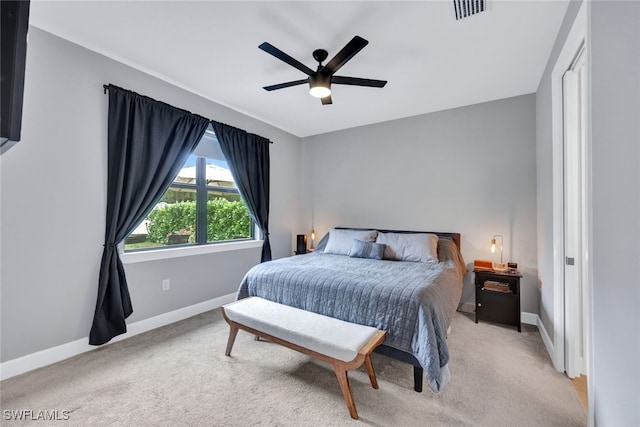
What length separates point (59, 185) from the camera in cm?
217

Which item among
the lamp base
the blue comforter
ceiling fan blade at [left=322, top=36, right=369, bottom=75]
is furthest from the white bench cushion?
the lamp base

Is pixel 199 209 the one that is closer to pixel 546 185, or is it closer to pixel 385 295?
pixel 385 295

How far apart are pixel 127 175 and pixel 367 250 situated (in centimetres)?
270

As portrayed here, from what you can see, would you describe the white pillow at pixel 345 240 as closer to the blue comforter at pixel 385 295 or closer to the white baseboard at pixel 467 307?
the blue comforter at pixel 385 295

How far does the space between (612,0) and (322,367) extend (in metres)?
2.58

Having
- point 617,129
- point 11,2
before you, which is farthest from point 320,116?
point 11,2

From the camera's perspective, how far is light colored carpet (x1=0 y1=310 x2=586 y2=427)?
1578mm

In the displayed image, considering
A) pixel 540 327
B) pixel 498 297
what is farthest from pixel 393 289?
pixel 540 327

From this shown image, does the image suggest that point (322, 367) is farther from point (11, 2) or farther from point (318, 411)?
point (11, 2)

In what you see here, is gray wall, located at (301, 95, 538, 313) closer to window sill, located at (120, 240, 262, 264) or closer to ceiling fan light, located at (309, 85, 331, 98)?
window sill, located at (120, 240, 262, 264)

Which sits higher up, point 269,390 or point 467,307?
point 467,307

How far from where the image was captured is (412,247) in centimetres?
319

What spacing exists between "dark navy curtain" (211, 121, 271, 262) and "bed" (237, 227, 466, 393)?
120cm

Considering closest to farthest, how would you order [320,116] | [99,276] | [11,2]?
1. [11,2]
2. [99,276]
3. [320,116]
